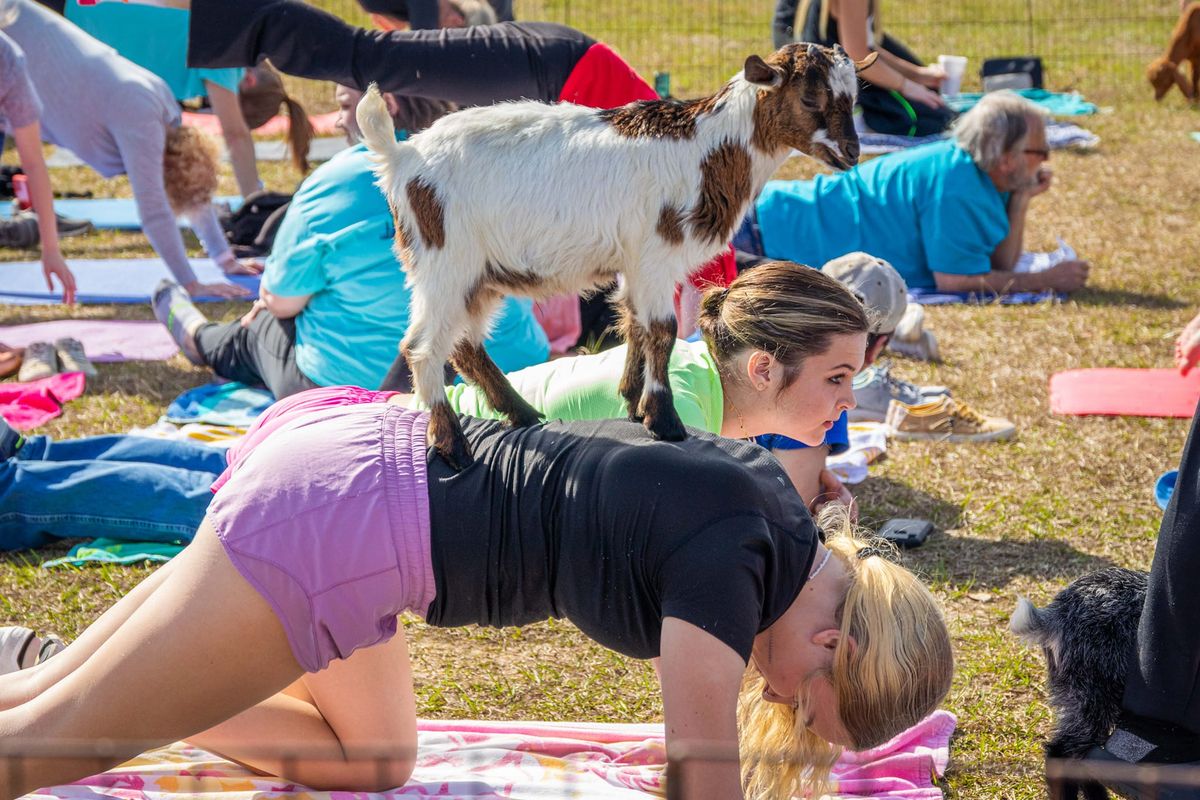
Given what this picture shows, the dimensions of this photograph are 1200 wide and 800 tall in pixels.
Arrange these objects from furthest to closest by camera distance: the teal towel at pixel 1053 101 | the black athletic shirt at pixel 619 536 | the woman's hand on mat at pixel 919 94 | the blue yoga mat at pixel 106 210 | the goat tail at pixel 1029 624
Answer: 1. the teal towel at pixel 1053 101
2. the woman's hand on mat at pixel 919 94
3. the blue yoga mat at pixel 106 210
4. the goat tail at pixel 1029 624
5. the black athletic shirt at pixel 619 536

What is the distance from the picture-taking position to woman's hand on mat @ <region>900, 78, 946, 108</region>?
28.4 feet

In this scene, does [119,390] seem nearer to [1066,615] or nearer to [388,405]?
[388,405]

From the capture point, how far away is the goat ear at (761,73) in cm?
209

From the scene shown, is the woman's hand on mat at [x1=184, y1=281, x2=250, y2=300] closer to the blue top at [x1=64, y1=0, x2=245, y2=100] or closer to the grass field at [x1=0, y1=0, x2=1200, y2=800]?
the grass field at [x1=0, y1=0, x2=1200, y2=800]

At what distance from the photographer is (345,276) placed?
4.29 meters

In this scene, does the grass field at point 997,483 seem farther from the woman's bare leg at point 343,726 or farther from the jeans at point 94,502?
the woman's bare leg at point 343,726

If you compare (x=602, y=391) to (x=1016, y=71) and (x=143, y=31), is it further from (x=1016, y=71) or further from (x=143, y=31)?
(x=1016, y=71)

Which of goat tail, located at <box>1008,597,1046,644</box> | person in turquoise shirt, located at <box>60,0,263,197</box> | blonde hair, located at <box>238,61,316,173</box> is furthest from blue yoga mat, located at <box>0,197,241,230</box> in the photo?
goat tail, located at <box>1008,597,1046,644</box>

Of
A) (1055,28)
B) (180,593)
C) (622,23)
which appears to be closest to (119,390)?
(180,593)

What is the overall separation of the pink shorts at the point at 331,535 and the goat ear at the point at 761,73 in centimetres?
88

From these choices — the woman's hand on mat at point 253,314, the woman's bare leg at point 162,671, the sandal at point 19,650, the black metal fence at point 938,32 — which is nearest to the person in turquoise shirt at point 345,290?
the woman's hand on mat at point 253,314

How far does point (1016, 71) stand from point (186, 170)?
7941 millimetres

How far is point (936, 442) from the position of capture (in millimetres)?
4820

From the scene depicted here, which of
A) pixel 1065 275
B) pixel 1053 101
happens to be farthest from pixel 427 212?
pixel 1053 101
